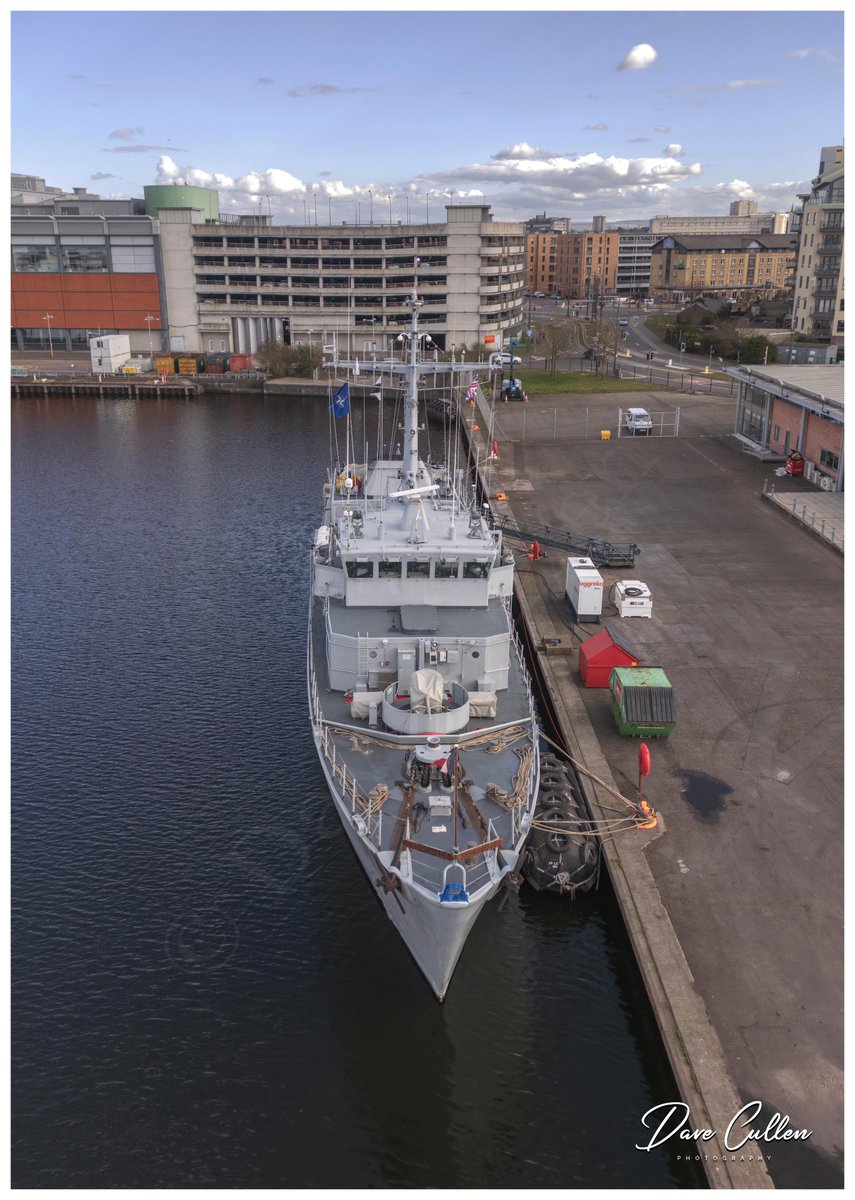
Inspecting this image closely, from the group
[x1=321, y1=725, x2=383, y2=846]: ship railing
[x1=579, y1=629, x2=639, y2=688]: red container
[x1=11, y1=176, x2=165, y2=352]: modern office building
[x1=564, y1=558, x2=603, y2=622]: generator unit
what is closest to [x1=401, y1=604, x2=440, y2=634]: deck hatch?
[x1=321, y1=725, x2=383, y2=846]: ship railing

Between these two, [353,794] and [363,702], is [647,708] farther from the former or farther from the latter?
[353,794]

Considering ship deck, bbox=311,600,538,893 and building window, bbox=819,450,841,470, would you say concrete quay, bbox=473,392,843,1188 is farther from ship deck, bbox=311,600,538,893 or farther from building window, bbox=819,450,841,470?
building window, bbox=819,450,841,470

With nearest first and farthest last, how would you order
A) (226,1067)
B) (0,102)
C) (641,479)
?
1. (0,102)
2. (226,1067)
3. (641,479)

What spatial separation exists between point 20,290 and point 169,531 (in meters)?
83.4

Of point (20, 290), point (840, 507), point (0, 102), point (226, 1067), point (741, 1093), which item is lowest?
point (226, 1067)

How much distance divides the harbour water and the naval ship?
2.10m

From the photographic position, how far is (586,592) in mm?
37500

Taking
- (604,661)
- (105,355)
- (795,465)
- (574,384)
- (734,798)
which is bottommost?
(734,798)

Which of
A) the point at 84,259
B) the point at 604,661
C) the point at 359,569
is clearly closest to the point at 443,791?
the point at 359,569

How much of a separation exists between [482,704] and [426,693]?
7.56 feet

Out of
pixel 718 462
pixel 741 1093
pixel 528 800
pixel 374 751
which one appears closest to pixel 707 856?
pixel 528 800

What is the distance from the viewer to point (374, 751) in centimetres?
2472

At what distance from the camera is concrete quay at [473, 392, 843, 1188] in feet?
56.5

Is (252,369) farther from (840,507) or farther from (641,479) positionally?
(840,507)
